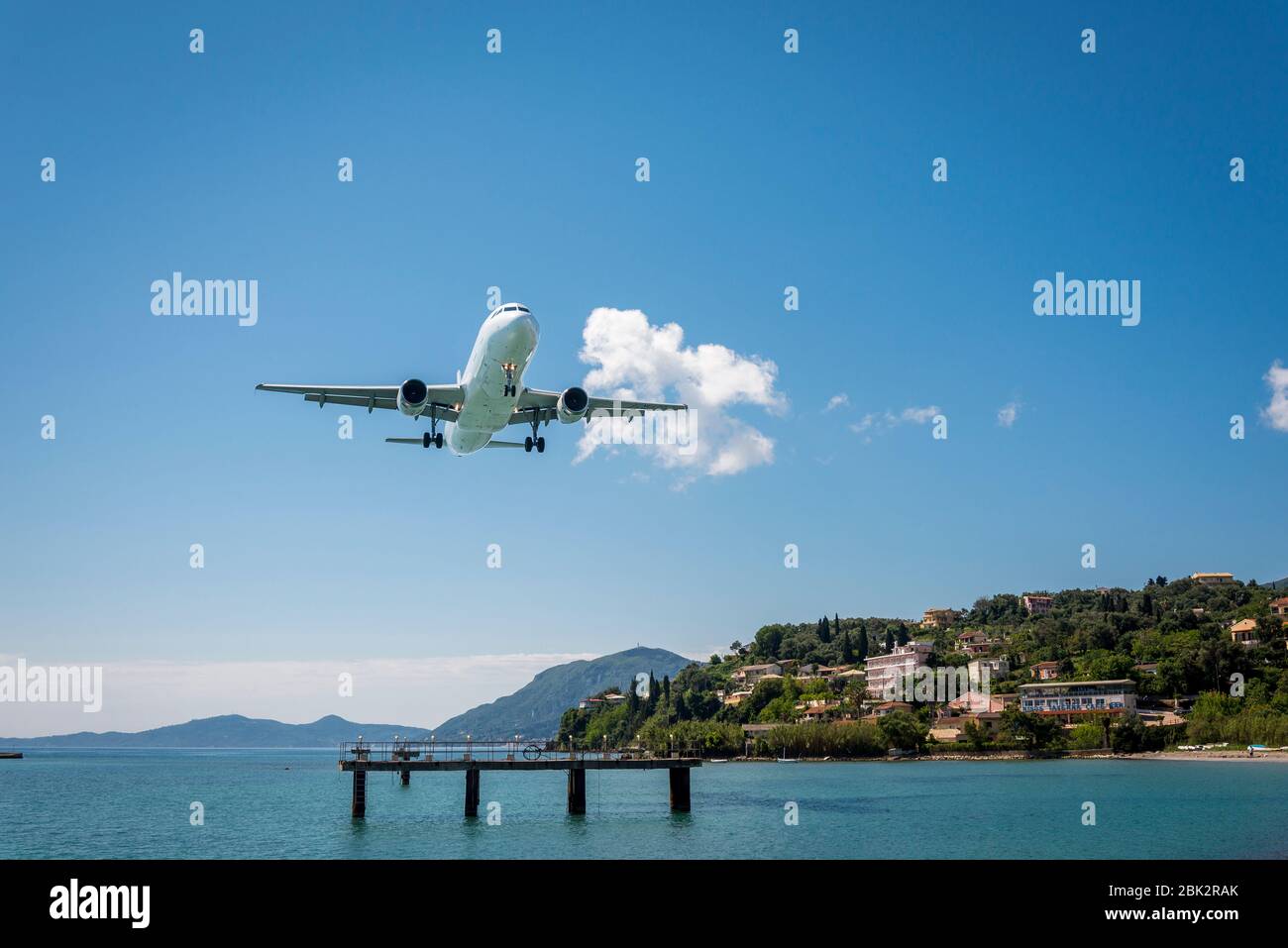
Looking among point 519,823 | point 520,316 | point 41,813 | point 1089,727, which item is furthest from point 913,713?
point 520,316

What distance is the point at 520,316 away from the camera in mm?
39656

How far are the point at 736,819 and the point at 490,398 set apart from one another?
45.4 m

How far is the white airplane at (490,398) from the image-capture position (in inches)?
1583

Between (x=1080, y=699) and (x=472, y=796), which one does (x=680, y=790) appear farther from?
(x=1080, y=699)

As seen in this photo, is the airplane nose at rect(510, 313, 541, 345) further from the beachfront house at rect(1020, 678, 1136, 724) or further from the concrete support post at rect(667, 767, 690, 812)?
the beachfront house at rect(1020, 678, 1136, 724)

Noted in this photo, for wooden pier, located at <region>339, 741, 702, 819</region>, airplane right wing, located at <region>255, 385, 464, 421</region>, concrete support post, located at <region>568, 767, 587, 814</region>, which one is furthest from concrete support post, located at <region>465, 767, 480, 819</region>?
airplane right wing, located at <region>255, 385, 464, 421</region>

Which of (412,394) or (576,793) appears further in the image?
(576,793)

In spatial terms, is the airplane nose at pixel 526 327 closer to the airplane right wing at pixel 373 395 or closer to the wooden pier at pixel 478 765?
the airplane right wing at pixel 373 395

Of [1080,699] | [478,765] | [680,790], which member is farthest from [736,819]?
[1080,699]

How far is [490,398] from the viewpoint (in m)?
42.9

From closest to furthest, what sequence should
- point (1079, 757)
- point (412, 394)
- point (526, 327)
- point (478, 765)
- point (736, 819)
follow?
point (526, 327) → point (412, 394) → point (478, 765) → point (736, 819) → point (1079, 757)
